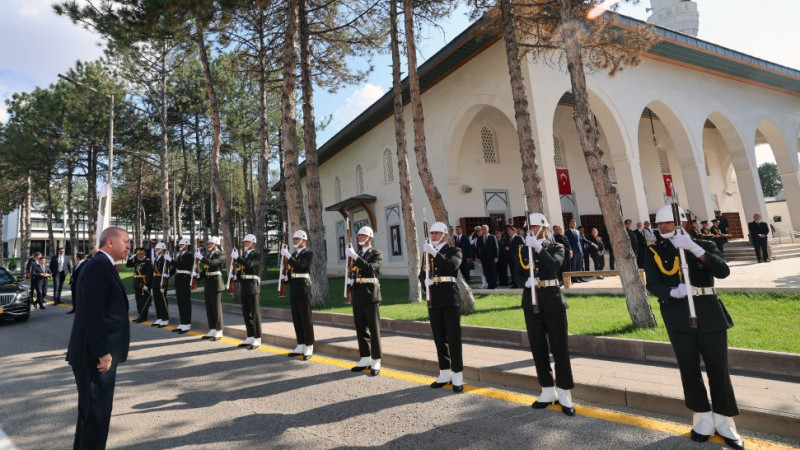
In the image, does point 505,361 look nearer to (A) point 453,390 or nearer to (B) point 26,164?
(A) point 453,390

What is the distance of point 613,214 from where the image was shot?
6.67 m

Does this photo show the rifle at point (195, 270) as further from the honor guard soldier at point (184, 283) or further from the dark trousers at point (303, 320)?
the dark trousers at point (303, 320)

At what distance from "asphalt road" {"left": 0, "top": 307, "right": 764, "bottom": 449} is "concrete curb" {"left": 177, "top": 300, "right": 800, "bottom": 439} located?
469mm

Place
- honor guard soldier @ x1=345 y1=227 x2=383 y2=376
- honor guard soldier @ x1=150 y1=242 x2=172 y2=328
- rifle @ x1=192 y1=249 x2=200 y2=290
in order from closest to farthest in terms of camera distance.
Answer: honor guard soldier @ x1=345 y1=227 x2=383 y2=376, rifle @ x1=192 y1=249 x2=200 y2=290, honor guard soldier @ x1=150 y1=242 x2=172 y2=328

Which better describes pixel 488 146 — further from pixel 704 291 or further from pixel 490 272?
pixel 704 291

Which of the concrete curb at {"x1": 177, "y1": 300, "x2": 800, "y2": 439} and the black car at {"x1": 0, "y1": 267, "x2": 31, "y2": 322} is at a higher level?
the black car at {"x1": 0, "y1": 267, "x2": 31, "y2": 322}

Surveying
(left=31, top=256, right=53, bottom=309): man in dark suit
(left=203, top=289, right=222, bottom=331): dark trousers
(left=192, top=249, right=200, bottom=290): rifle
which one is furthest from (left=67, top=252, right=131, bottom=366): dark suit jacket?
(left=31, top=256, right=53, bottom=309): man in dark suit

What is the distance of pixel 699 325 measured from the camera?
3289 mm

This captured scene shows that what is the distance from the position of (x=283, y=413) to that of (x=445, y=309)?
2107mm

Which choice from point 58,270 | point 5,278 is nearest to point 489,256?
point 5,278

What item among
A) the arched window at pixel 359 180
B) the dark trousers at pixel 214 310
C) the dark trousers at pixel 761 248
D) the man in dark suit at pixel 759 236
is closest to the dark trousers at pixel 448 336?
the dark trousers at pixel 214 310

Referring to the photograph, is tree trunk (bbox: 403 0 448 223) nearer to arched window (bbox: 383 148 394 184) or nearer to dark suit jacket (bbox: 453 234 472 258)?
dark suit jacket (bbox: 453 234 472 258)

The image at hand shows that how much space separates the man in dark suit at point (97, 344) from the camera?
119 inches

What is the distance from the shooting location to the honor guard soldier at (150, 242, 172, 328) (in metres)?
10.2
